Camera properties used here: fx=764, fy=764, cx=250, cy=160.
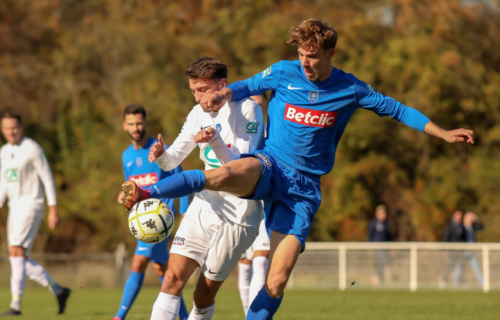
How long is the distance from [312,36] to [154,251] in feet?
11.7

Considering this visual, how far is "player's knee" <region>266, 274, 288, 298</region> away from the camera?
528 centimetres

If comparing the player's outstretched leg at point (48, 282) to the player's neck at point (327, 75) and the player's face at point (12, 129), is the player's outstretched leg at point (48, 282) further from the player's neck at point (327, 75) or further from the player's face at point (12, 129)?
the player's neck at point (327, 75)

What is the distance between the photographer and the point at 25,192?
9.91 m

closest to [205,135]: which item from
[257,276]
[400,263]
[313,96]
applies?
[313,96]

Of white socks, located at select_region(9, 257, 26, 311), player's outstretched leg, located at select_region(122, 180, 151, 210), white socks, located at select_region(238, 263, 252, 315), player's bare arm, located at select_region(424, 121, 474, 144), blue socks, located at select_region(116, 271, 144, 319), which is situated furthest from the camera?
white socks, located at select_region(9, 257, 26, 311)

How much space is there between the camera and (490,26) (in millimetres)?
24250

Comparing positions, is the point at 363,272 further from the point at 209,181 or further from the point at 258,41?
the point at 209,181

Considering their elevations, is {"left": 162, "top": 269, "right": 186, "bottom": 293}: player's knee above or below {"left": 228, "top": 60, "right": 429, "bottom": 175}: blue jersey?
below

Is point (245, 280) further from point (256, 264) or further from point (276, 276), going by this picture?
point (276, 276)

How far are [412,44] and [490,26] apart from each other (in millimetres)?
2773

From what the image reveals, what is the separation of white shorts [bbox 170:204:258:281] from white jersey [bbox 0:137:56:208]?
4798mm

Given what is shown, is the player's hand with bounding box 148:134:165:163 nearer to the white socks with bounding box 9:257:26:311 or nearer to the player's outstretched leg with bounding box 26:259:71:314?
the white socks with bounding box 9:257:26:311

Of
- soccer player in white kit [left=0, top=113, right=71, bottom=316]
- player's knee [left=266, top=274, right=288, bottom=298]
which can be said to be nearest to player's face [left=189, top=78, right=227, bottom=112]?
player's knee [left=266, top=274, right=288, bottom=298]

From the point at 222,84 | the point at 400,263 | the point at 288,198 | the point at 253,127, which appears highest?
the point at 222,84
